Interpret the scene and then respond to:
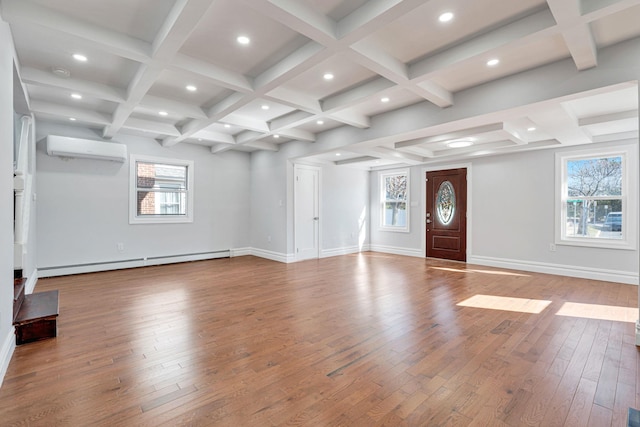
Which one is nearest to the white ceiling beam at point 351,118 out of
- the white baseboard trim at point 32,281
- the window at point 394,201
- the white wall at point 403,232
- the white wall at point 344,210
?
the white wall at point 344,210

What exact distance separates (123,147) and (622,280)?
8800 millimetres

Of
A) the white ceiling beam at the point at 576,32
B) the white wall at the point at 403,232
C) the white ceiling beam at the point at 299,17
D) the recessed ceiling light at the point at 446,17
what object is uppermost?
the recessed ceiling light at the point at 446,17

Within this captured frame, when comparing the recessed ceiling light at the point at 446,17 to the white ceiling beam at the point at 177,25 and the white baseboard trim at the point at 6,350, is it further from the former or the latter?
the white baseboard trim at the point at 6,350

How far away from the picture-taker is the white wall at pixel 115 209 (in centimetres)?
514

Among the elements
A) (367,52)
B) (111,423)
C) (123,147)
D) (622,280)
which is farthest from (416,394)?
(123,147)

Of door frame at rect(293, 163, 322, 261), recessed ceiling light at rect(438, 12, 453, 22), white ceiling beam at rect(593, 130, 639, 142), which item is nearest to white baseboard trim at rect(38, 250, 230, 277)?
door frame at rect(293, 163, 322, 261)

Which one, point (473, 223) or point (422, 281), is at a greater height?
point (473, 223)

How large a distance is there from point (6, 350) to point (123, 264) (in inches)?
153

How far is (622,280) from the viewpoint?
4.92 m

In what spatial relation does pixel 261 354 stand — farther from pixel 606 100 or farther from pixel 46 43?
pixel 606 100

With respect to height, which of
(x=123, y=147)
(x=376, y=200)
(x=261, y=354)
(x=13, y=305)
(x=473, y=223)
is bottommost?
(x=261, y=354)

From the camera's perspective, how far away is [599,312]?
3518 mm

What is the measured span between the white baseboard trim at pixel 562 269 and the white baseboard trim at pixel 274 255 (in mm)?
3920

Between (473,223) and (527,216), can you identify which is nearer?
(527,216)
